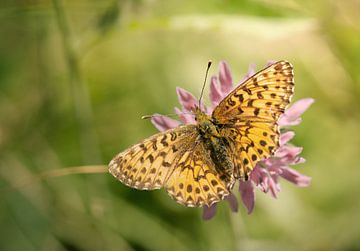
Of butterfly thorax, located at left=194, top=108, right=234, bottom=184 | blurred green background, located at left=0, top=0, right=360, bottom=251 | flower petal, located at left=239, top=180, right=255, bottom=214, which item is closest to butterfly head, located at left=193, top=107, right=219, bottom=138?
butterfly thorax, located at left=194, top=108, right=234, bottom=184

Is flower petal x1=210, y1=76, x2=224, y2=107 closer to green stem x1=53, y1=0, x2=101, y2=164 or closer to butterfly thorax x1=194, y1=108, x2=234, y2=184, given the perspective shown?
butterfly thorax x1=194, y1=108, x2=234, y2=184

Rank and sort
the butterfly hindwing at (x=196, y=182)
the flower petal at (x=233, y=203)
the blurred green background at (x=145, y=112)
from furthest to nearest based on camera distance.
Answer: the blurred green background at (x=145, y=112)
the flower petal at (x=233, y=203)
the butterfly hindwing at (x=196, y=182)

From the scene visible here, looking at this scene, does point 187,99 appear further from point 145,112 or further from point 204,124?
point 145,112

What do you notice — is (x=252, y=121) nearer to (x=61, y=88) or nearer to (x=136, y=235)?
(x=136, y=235)

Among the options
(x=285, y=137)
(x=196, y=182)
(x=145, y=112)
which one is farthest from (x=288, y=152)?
(x=145, y=112)

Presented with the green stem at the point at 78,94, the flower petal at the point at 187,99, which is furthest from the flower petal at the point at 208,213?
the green stem at the point at 78,94

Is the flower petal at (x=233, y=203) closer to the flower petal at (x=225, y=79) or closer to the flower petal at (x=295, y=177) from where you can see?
the flower petal at (x=295, y=177)
